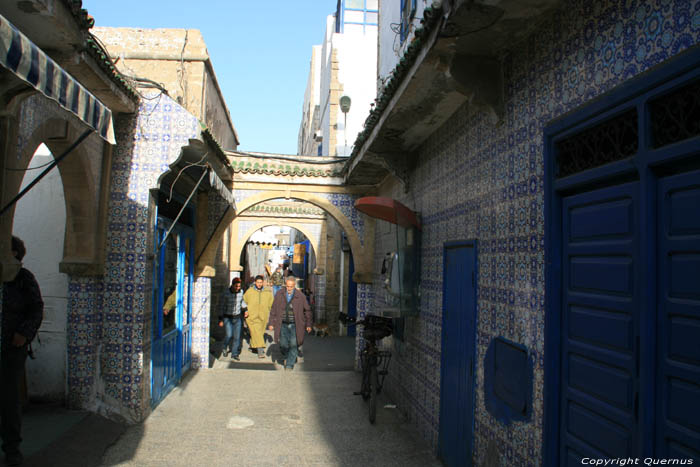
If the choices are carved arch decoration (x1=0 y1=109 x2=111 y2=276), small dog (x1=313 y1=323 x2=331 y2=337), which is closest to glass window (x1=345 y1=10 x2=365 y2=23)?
small dog (x1=313 y1=323 x2=331 y2=337)

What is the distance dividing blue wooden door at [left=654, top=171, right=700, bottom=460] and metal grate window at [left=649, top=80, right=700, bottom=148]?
0.17m

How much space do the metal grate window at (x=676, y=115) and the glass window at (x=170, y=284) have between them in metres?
5.72

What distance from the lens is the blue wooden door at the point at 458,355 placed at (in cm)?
403

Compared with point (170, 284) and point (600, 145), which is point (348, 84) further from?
point (600, 145)

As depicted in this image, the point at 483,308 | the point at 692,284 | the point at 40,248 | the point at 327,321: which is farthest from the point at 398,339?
the point at 327,321

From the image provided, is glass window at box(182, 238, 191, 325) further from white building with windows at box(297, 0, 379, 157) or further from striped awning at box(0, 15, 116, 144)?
white building with windows at box(297, 0, 379, 157)

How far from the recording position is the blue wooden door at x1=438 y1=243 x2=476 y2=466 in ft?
13.2

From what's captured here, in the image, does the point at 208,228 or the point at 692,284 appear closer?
the point at 692,284

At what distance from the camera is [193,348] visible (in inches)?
341

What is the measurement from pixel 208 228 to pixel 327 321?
663 centimetres

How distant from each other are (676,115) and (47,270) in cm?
613

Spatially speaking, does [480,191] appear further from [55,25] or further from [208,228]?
[208,228]

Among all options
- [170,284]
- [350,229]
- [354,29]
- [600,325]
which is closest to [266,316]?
[350,229]

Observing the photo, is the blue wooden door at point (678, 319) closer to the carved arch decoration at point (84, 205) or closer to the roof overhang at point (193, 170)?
the carved arch decoration at point (84, 205)
